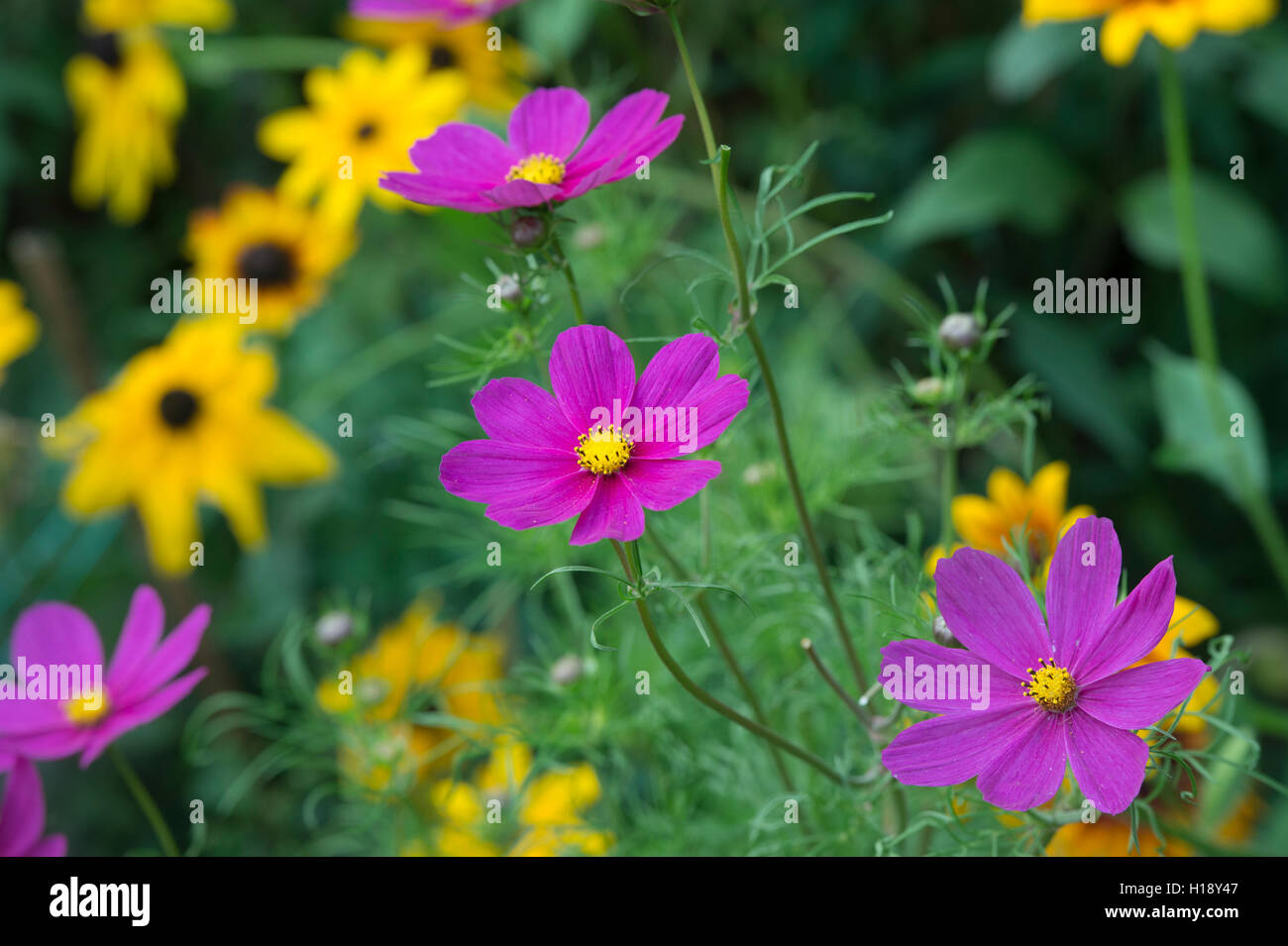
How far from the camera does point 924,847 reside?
39 cm

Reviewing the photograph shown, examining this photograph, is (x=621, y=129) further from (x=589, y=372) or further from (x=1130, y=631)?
(x=1130, y=631)

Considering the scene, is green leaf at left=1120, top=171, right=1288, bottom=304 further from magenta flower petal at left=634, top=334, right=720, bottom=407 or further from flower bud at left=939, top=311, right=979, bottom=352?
magenta flower petal at left=634, top=334, right=720, bottom=407

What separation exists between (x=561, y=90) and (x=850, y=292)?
717 mm

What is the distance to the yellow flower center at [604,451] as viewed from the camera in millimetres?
313

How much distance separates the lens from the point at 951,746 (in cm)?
29

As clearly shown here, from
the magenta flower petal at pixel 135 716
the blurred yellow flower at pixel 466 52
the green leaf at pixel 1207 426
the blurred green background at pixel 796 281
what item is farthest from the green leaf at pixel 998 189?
the magenta flower petal at pixel 135 716

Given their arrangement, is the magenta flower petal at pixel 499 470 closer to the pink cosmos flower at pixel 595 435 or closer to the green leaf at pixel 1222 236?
the pink cosmos flower at pixel 595 435

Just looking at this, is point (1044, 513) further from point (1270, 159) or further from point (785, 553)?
point (1270, 159)

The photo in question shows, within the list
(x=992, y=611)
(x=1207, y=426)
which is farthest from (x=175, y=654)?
(x=1207, y=426)

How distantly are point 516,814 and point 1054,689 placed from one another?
0.31 metres

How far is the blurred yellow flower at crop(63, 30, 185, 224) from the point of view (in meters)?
1.04

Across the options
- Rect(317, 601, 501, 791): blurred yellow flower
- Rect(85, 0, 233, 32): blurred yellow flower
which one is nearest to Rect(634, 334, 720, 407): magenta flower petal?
Rect(317, 601, 501, 791): blurred yellow flower
